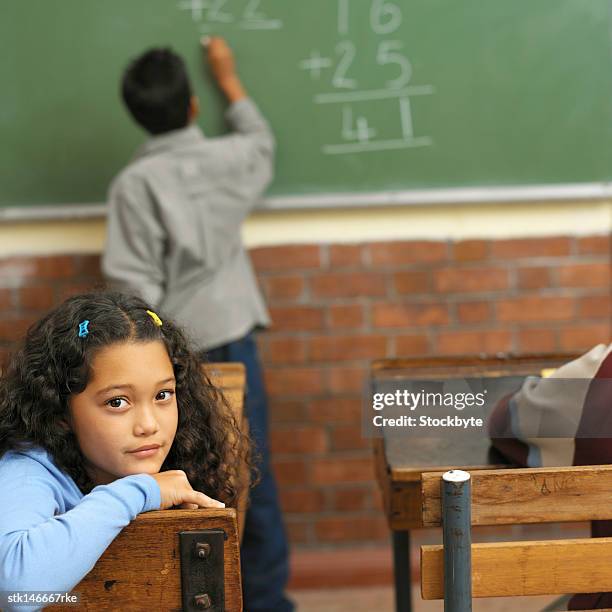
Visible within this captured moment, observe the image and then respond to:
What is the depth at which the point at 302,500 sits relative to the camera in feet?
9.73

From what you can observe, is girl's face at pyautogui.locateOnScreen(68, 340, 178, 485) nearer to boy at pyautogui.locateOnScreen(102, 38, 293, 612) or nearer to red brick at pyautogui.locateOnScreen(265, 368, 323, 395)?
boy at pyautogui.locateOnScreen(102, 38, 293, 612)

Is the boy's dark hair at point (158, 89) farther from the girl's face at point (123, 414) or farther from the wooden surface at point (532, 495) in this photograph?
the wooden surface at point (532, 495)

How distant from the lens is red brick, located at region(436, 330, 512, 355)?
2881mm

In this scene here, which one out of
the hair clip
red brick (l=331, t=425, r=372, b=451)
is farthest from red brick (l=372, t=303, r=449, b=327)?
the hair clip

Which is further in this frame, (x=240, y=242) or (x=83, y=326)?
(x=240, y=242)

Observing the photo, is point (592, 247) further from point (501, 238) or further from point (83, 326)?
point (83, 326)

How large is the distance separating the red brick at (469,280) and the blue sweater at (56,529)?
1.76 m

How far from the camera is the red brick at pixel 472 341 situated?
9.45ft

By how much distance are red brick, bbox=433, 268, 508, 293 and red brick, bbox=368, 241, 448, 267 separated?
2.6 inches

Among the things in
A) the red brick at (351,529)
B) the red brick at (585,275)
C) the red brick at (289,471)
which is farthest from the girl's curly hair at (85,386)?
the red brick at (585,275)

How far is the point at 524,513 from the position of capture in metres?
1.20

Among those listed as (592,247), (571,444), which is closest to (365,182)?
(592,247)

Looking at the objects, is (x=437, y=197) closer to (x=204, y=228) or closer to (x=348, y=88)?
(x=348, y=88)

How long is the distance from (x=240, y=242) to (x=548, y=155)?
99 centimetres
